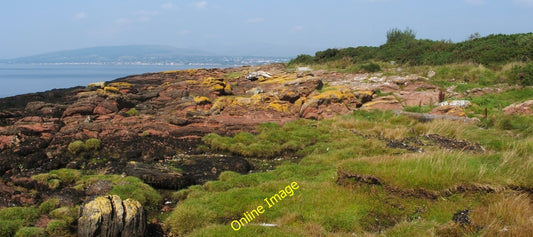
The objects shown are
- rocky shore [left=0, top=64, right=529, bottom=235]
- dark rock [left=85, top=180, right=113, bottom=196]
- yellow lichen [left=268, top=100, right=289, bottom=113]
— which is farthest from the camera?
yellow lichen [left=268, top=100, right=289, bottom=113]

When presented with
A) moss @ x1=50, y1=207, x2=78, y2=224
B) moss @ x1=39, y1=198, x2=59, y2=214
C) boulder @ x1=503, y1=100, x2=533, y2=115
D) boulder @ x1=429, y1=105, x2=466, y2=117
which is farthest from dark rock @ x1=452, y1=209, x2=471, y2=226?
boulder @ x1=503, y1=100, x2=533, y2=115

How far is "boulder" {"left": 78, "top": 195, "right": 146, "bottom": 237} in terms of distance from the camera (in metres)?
8.39

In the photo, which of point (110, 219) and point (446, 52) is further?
point (446, 52)

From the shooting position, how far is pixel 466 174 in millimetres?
9109

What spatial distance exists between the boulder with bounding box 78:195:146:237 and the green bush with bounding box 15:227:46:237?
99 centimetres

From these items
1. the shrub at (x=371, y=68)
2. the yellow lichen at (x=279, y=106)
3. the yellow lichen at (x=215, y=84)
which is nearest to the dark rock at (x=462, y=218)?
the yellow lichen at (x=279, y=106)

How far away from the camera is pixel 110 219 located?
8492 millimetres

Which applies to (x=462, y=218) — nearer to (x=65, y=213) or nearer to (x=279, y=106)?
(x=65, y=213)

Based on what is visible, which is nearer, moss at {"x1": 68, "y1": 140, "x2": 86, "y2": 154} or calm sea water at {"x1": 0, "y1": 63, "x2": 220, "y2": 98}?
moss at {"x1": 68, "y1": 140, "x2": 86, "y2": 154}

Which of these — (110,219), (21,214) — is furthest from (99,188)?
(110,219)

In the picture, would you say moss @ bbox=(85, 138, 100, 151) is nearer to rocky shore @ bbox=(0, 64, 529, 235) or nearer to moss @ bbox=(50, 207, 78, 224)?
rocky shore @ bbox=(0, 64, 529, 235)

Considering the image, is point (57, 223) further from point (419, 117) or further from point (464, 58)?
point (464, 58)

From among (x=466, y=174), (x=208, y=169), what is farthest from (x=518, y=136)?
(x=208, y=169)

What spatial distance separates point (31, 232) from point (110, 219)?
1.91 metres
